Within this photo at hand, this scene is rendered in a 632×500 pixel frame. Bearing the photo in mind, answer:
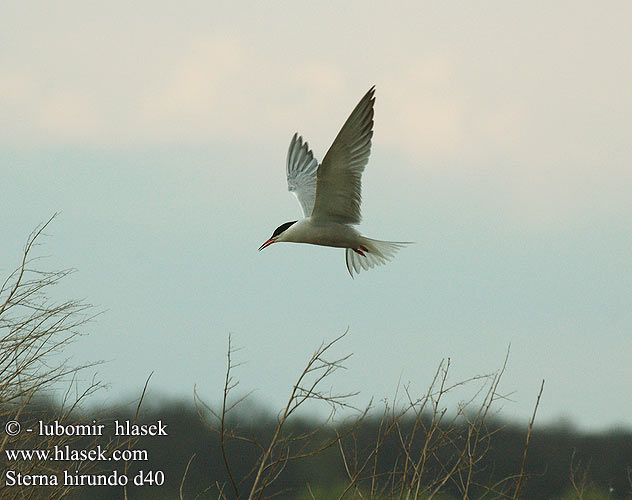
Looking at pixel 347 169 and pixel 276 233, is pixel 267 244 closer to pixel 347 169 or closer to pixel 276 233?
pixel 276 233

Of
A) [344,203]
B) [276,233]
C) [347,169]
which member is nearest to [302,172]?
[276,233]

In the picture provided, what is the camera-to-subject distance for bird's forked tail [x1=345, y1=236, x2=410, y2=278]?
7242 mm

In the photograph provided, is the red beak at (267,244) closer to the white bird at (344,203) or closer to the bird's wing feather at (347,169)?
the white bird at (344,203)

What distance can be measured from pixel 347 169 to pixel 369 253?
1326mm

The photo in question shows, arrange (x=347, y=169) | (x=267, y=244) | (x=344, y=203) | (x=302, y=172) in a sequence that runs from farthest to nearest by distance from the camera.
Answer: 1. (x=302, y=172)
2. (x=267, y=244)
3. (x=344, y=203)
4. (x=347, y=169)

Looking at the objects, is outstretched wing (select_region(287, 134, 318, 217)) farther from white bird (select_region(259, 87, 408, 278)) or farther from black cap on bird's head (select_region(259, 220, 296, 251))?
black cap on bird's head (select_region(259, 220, 296, 251))

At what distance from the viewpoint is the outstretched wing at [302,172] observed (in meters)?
8.38

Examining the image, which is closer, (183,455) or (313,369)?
(313,369)

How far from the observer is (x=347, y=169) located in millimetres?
6453

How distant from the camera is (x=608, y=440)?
9797 mm

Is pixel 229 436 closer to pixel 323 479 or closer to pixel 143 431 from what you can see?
pixel 143 431

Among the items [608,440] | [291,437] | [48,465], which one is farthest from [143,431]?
[608,440]

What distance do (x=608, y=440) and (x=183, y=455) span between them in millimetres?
5082

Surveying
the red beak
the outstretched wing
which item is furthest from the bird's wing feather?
the outstretched wing
